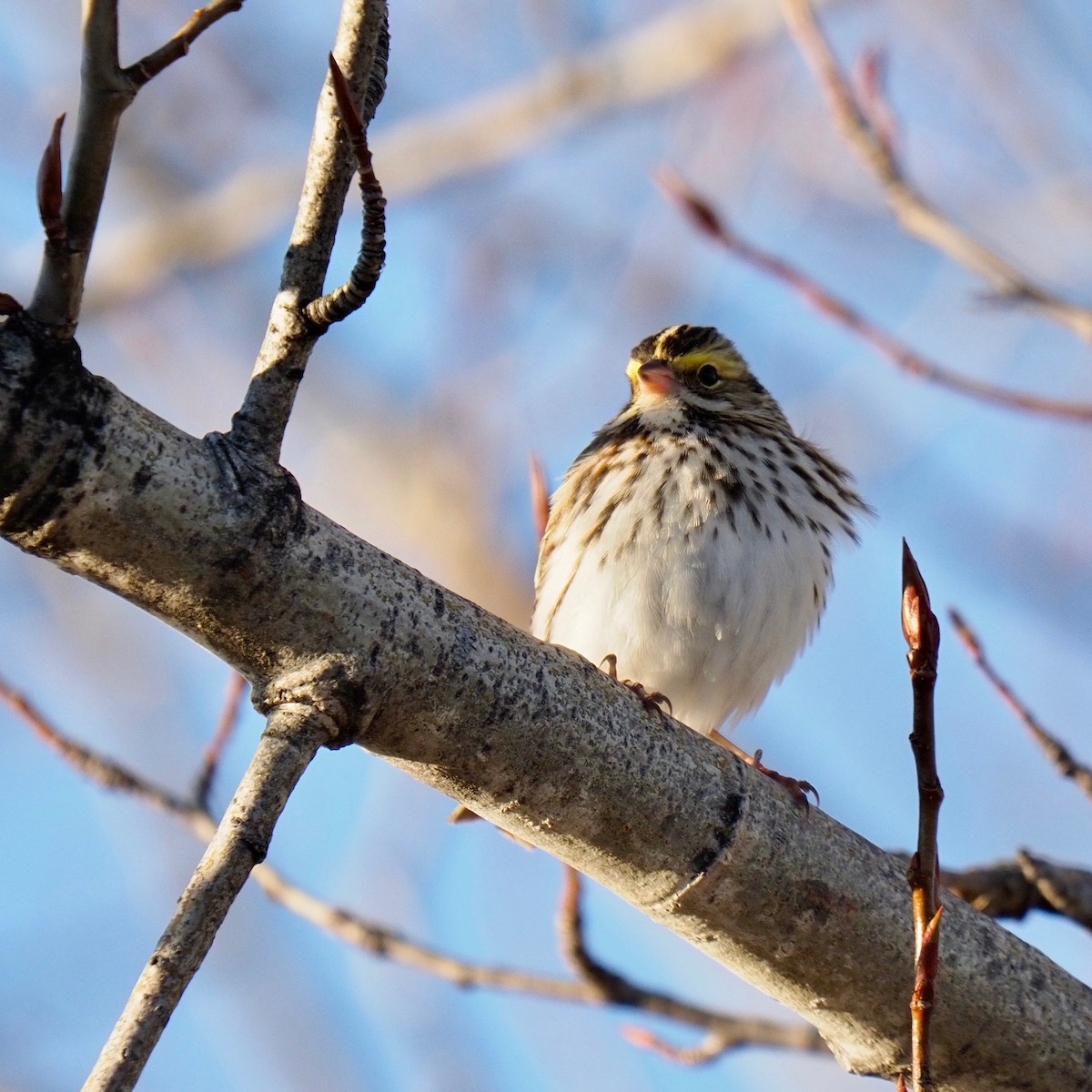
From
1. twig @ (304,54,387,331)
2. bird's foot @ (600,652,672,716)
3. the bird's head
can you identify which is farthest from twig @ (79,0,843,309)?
twig @ (304,54,387,331)

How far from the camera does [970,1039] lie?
314 centimetres

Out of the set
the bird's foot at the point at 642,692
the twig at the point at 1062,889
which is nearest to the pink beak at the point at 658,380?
Answer: the bird's foot at the point at 642,692

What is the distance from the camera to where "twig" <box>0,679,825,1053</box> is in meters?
3.98

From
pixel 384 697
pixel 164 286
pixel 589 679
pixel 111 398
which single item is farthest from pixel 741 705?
pixel 164 286

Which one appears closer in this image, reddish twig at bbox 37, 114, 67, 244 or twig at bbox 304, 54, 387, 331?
reddish twig at bbox 37, 114, 67, 244

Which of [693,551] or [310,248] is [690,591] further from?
[310,248]

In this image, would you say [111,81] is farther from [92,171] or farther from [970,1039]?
[970,1039]

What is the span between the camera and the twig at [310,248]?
7.69ft

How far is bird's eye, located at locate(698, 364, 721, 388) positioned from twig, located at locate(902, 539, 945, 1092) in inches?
129

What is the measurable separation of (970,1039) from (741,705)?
214 centimetres

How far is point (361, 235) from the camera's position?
2219 mm

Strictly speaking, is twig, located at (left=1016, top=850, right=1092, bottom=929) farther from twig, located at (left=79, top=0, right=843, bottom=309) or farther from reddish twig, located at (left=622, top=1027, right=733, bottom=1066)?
twig, located at (left=79, top=0, right=843, bottom=309)

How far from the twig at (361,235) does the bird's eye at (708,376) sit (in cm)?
349

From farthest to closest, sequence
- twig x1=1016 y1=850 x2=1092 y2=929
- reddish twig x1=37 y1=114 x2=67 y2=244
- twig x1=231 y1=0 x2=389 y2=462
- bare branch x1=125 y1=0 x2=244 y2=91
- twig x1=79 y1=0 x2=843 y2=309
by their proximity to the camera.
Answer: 1. twig x1=79 y1=0 x2=843 y2=309
2. twig x1=1016 y1=850 x2=1092 y2=929
3. twig x1=231 y1=0 x2=389 y2=462
4. bare branch x1=125 y1=0 x2=244 y2=91
5. reddish twig x1=37 y1=114 x2=67 y2=244
